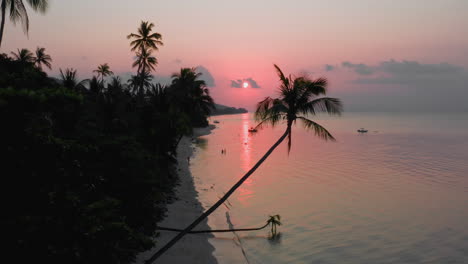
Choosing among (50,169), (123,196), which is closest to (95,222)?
(50,169)

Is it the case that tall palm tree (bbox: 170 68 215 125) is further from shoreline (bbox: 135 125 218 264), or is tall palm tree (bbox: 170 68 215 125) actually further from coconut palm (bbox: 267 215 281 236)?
coconut palm (bbox: 267 215 281 236)

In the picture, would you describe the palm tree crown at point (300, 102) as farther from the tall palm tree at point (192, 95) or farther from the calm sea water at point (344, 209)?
the tall palm tree at point (192, 95)

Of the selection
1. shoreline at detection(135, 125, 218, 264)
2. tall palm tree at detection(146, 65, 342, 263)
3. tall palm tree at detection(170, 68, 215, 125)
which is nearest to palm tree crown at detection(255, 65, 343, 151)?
tall palm tree at detection(146, 65, 342, 263)

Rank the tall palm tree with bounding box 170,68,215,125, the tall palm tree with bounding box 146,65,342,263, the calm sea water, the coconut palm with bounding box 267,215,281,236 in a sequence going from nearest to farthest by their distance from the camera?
the tall palm tree with bounding box 146,65,342,263 < the calm sea water < the coconut palm with bounding box 267,215,281,236 < the tall palm tree with bounding box 170,68,215,125

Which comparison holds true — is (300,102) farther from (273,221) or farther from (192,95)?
(192,95)

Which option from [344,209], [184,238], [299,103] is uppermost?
[299,103]

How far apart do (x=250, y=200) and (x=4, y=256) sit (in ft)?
111

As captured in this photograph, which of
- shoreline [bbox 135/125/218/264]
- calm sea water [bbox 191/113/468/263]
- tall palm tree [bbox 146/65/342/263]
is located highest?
tall palm tree [bbox 146/65/342/263]

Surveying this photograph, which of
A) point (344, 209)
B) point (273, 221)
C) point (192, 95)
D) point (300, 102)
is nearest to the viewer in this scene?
point (300, 102)

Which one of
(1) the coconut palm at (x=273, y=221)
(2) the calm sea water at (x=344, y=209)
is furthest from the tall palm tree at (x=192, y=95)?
(1) the coconut palm at (x=273, y=221)

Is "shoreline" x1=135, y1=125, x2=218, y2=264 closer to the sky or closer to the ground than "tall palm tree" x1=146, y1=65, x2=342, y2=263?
closer to the ground

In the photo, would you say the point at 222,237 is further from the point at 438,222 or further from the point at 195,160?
the point at 195,160

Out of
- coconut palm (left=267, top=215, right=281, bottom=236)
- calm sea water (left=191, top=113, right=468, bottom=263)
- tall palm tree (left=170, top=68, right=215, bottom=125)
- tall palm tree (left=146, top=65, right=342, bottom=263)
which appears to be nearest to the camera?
tall palm tree (left=146, top=65, right=342, bottom=263)

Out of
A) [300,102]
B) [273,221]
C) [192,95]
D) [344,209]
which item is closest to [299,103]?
[300,102]
